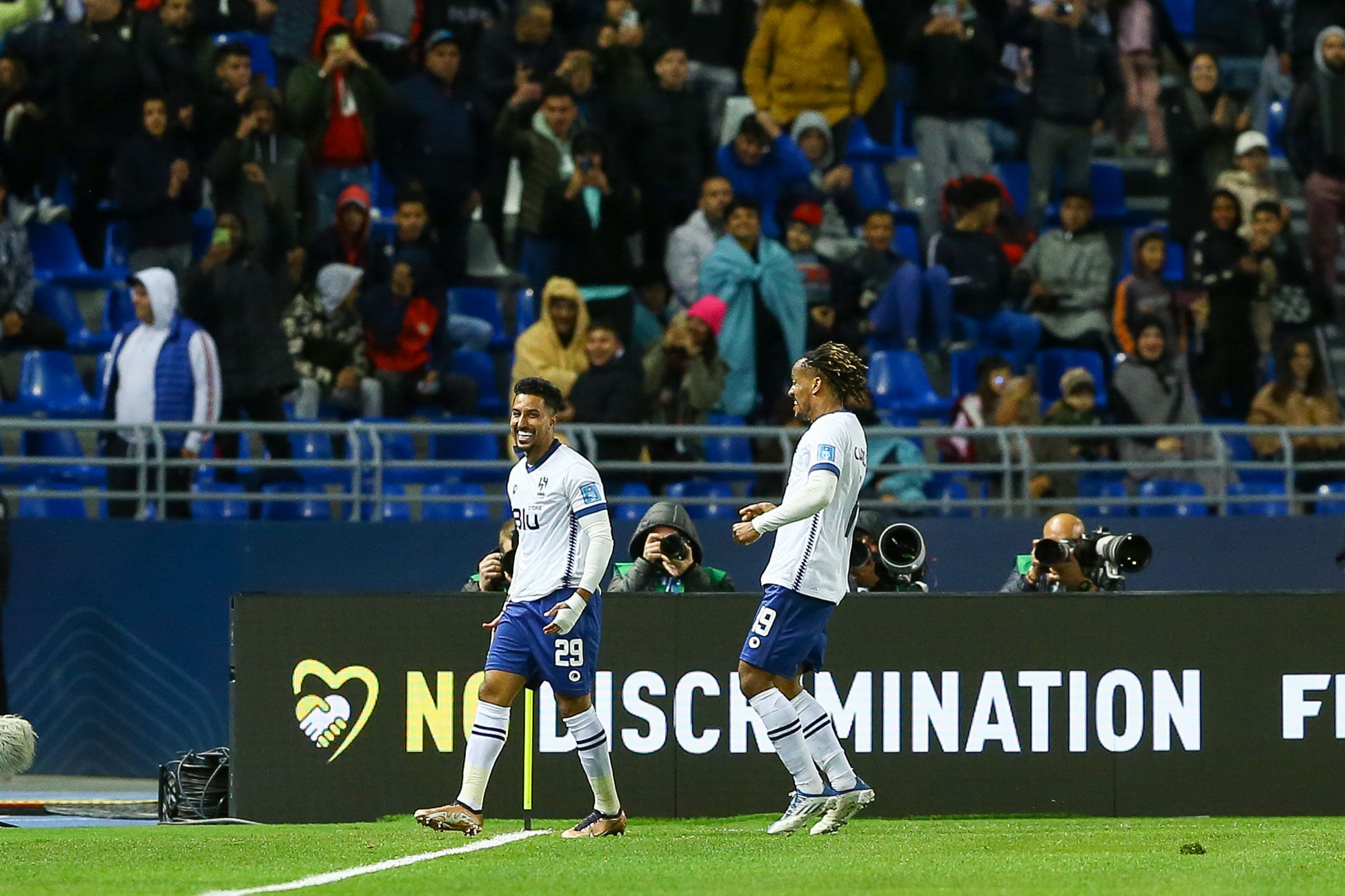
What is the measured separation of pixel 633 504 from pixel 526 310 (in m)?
2.32

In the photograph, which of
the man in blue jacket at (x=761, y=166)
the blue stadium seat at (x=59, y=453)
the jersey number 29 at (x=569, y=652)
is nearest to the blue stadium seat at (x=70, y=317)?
the blue stadium seat at (x=59, y=453)

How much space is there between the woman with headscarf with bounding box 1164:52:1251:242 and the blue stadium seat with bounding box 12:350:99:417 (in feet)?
29.3

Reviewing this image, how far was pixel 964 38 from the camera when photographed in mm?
18547

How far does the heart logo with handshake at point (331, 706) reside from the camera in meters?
10.9

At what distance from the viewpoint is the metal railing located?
46.8 ft

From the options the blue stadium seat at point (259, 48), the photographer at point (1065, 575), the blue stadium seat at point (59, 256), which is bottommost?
the photographer at point (1065, 575)

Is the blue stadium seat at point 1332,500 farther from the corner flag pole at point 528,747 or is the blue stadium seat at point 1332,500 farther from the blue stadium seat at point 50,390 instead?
the blue stadium seat at point 50,390

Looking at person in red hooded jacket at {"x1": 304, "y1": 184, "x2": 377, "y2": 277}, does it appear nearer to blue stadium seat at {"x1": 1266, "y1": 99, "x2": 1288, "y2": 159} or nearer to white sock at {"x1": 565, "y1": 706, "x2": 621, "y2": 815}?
white sock at {"x1": 565, "y1": 706, "x2": 621, "y2": 815}

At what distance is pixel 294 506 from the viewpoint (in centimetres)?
1576

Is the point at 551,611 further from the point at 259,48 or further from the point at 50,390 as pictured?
the point at 259,48

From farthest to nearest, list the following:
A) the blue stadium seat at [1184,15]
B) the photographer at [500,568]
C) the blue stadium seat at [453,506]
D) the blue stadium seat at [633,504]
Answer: the blue stadium seat at [1184,15]
the blue stadium seat at [453,506]
the blue stadium seat at [633,504]
the photographer at [500,568]

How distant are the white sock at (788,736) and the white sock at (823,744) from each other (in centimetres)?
4

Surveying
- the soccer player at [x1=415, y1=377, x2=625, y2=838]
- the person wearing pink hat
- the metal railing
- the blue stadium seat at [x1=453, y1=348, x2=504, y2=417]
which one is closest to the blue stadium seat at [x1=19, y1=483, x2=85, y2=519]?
the metal railing

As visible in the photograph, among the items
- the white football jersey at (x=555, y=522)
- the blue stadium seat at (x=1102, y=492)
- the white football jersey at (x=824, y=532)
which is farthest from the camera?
the blue stadium seat at (x=1102, y=492)
